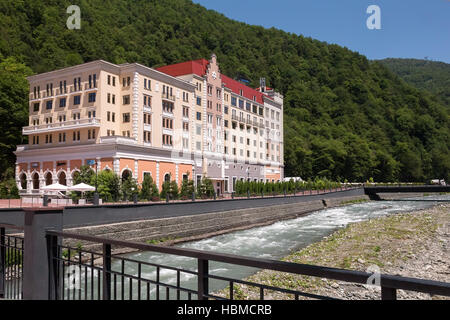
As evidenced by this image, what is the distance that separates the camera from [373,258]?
19.0 meters

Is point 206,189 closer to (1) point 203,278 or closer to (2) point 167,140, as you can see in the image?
(2) point 167,140

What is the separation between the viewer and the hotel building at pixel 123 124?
1713 inches

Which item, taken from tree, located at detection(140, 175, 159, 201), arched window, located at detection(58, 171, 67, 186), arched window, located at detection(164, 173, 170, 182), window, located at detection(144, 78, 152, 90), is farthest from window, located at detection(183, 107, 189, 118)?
arched window, located at detection(58, 171, 67, 186)

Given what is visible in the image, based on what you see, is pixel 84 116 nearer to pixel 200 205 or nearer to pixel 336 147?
pixel 200 205

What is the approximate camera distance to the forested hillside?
77500 mm

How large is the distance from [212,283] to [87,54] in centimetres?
7944

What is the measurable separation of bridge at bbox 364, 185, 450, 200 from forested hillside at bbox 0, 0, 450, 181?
21.9 meters

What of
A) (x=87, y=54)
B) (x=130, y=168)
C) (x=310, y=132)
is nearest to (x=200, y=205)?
(x=130, y=168)

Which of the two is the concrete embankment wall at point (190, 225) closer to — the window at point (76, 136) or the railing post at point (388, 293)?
the window at point (76, 136)

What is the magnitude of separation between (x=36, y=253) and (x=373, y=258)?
17.4m

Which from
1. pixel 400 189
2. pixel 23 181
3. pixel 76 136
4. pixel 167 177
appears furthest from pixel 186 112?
pixel 400 189

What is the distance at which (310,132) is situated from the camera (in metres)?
128

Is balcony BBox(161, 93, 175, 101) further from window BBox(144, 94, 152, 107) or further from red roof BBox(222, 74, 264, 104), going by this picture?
red roof BBox(222, 74, 264, 104)

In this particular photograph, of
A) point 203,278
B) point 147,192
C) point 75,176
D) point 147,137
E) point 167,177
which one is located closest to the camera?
point 203,278
